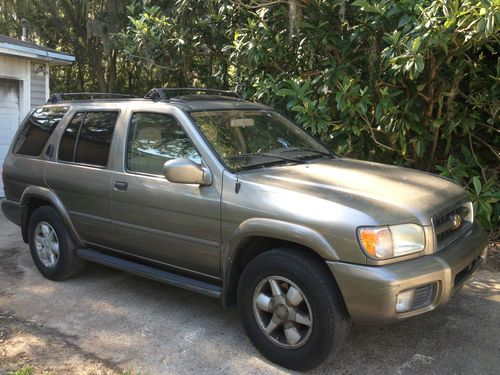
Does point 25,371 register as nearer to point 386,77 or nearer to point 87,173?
point 87,173

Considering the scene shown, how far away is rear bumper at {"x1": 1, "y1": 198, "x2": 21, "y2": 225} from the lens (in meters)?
5.47

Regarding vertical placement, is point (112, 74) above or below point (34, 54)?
above

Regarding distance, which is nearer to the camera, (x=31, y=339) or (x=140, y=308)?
(x=31, y=339)

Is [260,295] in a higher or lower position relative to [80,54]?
lower

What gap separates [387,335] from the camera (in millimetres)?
Result: 3936

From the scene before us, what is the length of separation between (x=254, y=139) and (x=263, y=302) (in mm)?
1411

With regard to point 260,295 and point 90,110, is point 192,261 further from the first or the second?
point 90,110

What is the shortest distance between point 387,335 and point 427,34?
8.61 feet

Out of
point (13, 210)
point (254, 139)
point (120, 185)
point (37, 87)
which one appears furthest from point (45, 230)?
point (37, 87)

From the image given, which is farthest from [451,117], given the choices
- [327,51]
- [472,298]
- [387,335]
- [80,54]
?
[80,54]

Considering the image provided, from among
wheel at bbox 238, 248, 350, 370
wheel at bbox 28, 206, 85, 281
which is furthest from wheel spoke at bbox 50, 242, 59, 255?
wheel at bbox 238, 248, 350, 370

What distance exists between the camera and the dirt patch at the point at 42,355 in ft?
11.6

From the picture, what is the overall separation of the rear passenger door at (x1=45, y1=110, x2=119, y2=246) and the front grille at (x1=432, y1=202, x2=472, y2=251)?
2.67 meters

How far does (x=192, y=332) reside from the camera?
4.06 m
